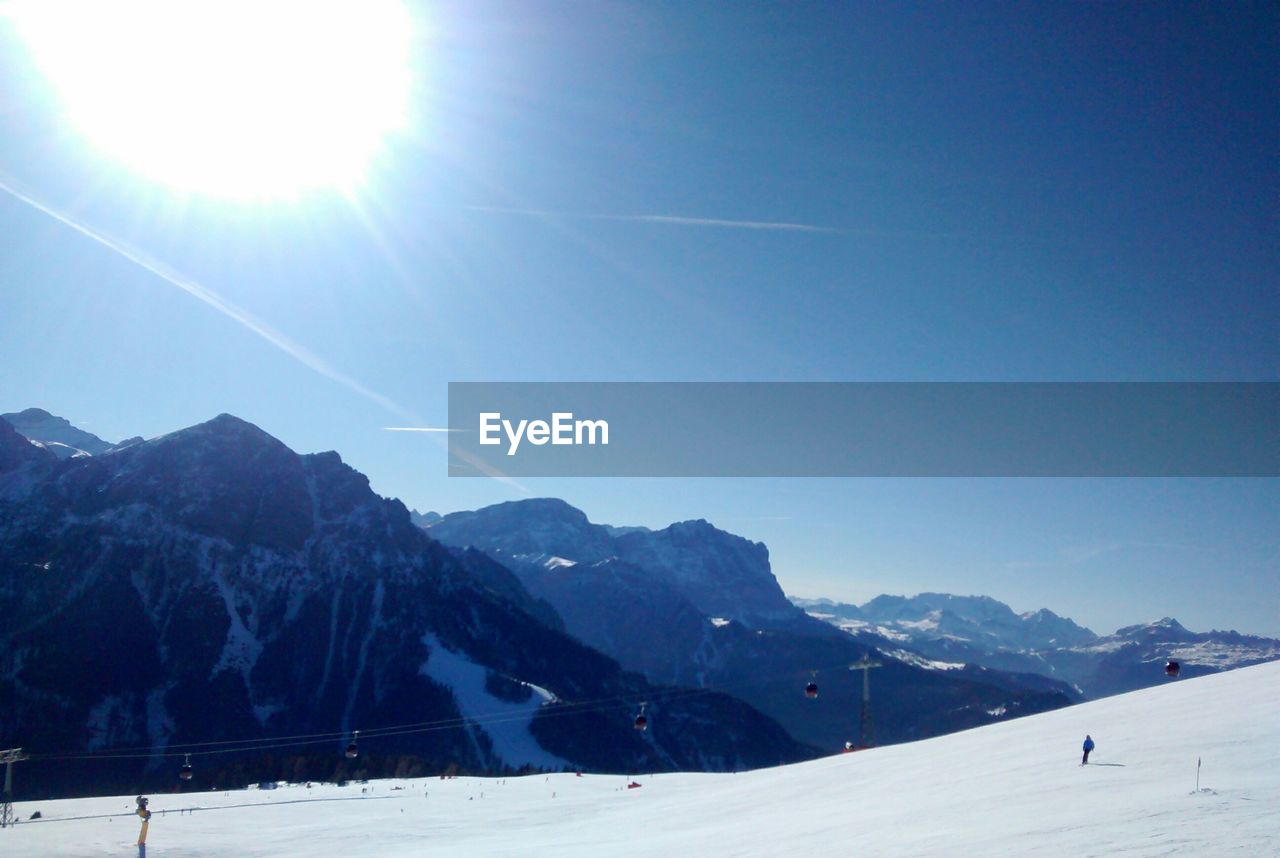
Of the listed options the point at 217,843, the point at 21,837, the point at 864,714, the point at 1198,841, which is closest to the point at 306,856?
the point at 217,843

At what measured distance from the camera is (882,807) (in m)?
28.1

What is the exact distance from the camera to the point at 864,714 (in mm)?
65750

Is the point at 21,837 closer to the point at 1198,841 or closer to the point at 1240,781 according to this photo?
the point at 1198,841

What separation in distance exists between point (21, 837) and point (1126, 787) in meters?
40.7

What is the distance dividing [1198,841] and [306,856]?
3043 cm

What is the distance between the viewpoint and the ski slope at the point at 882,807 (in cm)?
1989

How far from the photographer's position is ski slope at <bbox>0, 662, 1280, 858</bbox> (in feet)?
65.3

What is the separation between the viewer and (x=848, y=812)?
28.8 meters

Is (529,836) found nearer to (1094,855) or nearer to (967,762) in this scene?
(967,762)

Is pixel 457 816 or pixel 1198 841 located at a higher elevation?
pixel 1198 841

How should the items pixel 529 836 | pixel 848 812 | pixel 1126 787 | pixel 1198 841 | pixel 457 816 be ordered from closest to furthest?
1. pixel 1198 841
2. pixel 1126 787
3. pixel 848 812
4. pixel 529 836
5. pixel 457 816

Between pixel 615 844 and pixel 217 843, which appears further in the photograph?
pixel 217 843

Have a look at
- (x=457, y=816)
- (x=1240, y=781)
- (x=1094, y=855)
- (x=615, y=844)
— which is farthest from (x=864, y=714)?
(x=1094, y=855)

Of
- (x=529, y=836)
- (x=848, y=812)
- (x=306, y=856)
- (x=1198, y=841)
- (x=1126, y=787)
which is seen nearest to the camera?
(x=1198, y=841)
